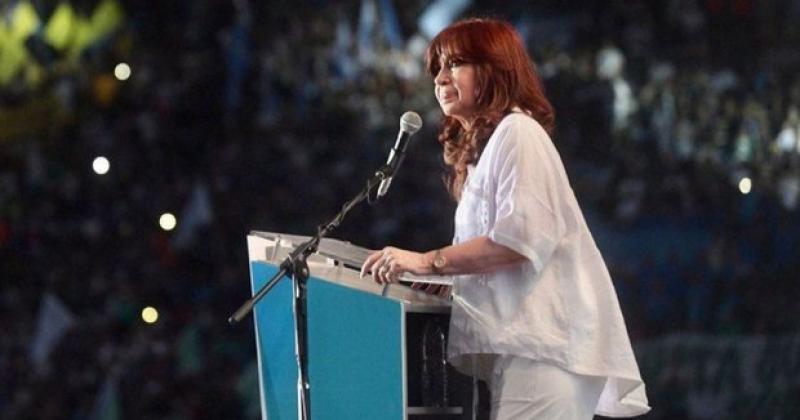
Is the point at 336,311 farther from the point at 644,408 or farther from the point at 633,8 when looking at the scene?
the point at 633,8

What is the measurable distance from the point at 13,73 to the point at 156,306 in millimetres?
814

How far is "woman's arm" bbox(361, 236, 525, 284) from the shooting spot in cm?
185

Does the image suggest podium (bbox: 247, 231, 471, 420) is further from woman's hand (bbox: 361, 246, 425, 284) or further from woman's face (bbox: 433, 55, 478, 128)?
woman's face (bbox: 433, 55, 478, 128)

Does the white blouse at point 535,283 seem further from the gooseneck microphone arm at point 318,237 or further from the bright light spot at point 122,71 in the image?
the bright light spot at point 122,71

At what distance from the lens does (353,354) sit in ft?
6.55

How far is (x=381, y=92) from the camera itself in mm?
4191

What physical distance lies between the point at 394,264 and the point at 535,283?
20 centimetres

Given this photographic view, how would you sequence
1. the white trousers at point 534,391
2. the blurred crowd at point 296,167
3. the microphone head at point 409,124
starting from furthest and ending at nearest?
the blurred crowd at point 296,167, the microphone head at point 409,124, the white trousers at point 534,391

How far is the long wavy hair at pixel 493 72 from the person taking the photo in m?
1.95

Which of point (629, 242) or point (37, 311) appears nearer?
point (37, 311)

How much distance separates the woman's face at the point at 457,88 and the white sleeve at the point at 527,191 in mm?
89

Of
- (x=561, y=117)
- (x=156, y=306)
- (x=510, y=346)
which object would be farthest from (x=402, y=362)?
(x=561, y=117)

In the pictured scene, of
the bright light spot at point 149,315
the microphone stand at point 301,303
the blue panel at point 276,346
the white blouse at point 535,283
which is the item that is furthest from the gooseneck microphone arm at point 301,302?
the bright light spot at point 149,315

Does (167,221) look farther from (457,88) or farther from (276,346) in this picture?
(457,88)
